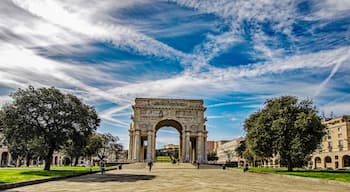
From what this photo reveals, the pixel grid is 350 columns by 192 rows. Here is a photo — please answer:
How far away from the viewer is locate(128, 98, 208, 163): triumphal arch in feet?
222

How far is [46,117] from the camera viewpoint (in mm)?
33000

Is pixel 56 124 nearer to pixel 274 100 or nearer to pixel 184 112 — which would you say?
pixel 274 100

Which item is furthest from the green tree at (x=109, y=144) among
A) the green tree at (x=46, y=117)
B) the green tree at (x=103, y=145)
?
the green tree at (x=46, y=117)

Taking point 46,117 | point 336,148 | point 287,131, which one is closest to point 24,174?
point 46,117

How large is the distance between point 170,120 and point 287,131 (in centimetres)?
3566

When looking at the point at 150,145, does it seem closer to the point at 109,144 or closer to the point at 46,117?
the point at 109,144

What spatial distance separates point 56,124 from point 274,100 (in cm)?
2647

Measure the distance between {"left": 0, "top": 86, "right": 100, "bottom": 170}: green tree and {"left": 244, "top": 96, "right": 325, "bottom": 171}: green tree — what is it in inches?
782

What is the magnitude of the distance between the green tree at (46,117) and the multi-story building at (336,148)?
185 feet

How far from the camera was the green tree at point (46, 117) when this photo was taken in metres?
30.9

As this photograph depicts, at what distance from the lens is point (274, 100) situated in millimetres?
41500

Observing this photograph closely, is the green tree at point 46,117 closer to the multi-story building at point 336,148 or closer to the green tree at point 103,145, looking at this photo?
the green tree at point 103,145

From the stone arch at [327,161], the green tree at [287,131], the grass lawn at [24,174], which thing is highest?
the green tree at [287,131]

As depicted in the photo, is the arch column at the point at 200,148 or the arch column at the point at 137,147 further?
the arch column at the point at 200,148
